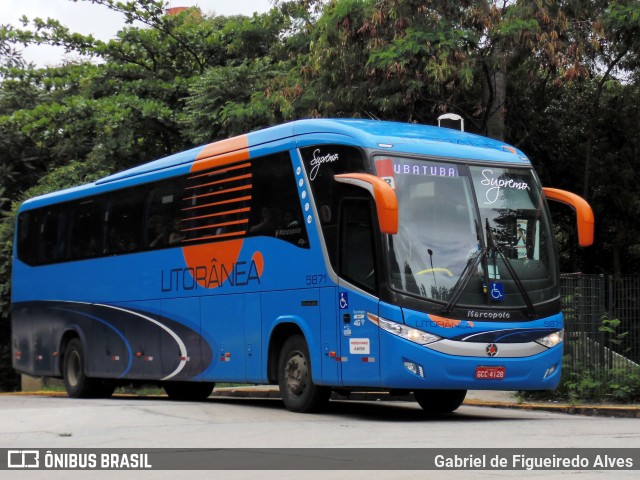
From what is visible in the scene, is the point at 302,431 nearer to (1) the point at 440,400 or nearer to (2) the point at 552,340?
(2) the point at 552,340

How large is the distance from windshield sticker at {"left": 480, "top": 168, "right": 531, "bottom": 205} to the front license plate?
6.87 feet

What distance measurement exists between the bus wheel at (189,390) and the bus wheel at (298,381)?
508cm

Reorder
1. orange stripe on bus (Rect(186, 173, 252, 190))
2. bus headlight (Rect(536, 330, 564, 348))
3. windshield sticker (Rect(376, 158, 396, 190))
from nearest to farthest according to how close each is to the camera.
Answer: windshield sticker (Rect(376, 158, 396, 190))
bus headlight (Rect(536, 330, 564, 348))
orange stripe on bus (Rect(186, 173, 252, 190))

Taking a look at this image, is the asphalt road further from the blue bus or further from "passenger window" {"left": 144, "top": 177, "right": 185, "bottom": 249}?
"passenger window" {"left": 144, "top": 177, "right": 185, "bottom": 249}

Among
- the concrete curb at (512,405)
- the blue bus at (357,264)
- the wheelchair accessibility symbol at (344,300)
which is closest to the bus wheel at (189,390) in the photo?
the concrete curb at (512,405)

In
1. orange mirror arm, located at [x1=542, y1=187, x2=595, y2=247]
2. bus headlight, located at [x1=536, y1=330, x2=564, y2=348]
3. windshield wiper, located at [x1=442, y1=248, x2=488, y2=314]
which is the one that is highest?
orange mirror arm, located at [x1=542, y1=187, x2=595, y2=247]

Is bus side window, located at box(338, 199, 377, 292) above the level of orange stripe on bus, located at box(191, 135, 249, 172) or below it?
below

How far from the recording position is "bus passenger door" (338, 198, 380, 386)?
13.9 metres

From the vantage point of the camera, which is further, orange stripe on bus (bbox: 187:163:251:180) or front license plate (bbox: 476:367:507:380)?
orange stripe on bus (bbox: 187:163:251:180)

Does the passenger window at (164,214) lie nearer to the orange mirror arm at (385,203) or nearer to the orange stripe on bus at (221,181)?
the orange stripe on bus at (221,181)

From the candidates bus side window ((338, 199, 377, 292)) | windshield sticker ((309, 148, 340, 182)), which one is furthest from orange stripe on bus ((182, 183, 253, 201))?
bus side window ((338, 199, 377, 292))

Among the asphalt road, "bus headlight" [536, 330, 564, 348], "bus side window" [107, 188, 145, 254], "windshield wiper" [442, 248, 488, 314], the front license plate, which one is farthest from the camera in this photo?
"bus side window" [107, 188, 145, 254]

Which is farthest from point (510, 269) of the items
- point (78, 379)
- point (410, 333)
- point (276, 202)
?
point (78, 379)

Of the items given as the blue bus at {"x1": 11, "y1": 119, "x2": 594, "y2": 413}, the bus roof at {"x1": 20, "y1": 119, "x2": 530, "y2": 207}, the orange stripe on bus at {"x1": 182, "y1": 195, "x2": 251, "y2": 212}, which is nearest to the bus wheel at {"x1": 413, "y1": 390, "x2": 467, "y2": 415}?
the blue bus at {"x1": 11, "y1": 119, "x2": 594, "y2": 413}
